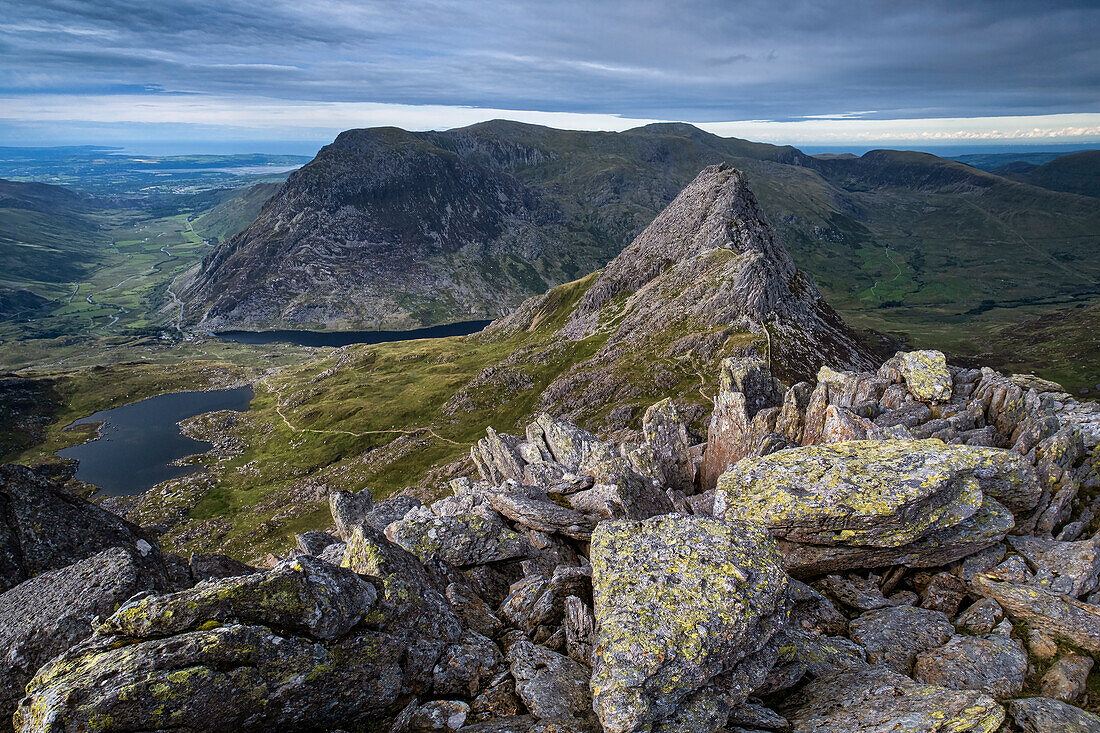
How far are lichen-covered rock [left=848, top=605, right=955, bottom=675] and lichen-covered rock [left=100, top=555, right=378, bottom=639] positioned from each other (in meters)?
18.0

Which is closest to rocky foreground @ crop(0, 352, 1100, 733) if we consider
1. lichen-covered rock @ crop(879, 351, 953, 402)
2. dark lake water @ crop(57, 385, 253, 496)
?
lichen-covered rock @ crop(879, 351, 953, 402)

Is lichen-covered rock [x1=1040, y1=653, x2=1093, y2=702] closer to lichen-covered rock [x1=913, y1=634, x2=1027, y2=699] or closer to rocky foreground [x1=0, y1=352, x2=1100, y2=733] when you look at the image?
rocky foreground [x1=0, y1=352, x2=1100, y2=733]

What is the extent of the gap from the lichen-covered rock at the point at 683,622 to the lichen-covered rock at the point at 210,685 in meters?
6.98

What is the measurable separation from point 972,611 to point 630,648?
16.2m

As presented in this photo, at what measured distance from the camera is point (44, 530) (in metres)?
20.9

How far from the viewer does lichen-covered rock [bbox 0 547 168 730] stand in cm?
1544

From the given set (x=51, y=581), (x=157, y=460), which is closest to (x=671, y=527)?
(x=51, y=581)

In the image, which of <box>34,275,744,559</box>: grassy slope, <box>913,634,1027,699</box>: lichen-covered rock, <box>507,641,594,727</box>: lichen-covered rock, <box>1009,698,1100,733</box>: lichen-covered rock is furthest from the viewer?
<box>34,275,744,559</box>: grassy slope

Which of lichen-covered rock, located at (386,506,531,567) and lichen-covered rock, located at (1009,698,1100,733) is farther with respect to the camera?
lichen-covered rock, located at (386,506,531,567)

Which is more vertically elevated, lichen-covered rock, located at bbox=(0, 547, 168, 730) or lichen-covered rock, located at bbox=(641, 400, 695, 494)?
lichen-covered rock, located at bbox=(0, 547, 168, 730)

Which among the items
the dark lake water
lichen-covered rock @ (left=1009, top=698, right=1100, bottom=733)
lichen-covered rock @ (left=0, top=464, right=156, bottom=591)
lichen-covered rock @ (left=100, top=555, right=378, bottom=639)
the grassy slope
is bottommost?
the dark lake water

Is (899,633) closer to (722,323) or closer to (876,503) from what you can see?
(876,503)

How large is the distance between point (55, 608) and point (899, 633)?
96.2ft

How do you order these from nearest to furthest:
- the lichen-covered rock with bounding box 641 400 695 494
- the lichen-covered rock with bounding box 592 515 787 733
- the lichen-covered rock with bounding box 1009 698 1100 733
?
the lichen-covered rock with bounding box 1009 698 1100 733 < the lichen-covered rock with bounding box 592 515 787 733 < the lichen-covered rock with bounding box 641 400 695 494
